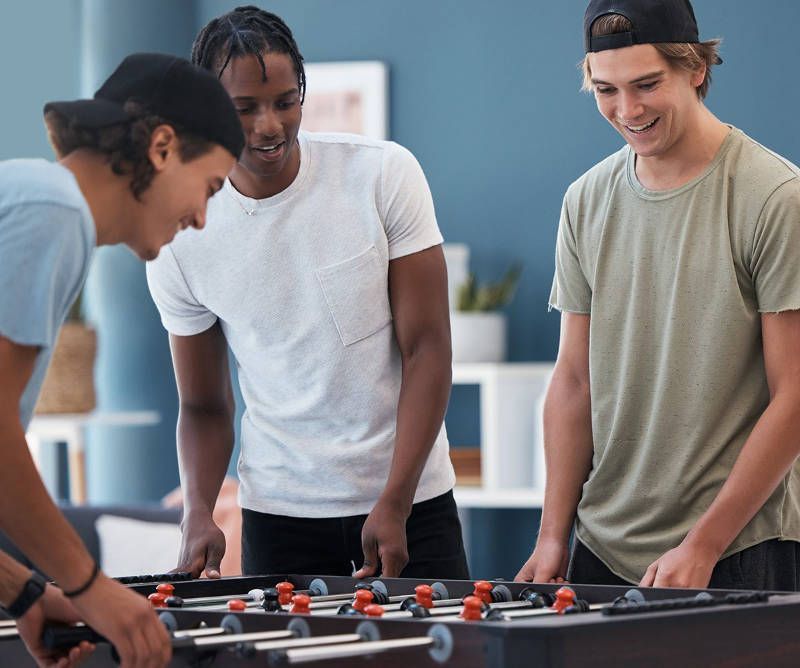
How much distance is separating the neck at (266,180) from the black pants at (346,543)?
22.7 inches

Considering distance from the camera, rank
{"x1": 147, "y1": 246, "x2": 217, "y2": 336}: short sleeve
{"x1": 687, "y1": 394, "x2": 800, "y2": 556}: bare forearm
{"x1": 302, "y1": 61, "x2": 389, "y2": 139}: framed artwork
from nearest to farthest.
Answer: {"x1": 687, "y1": 394, "x2": 800, "y2": 556}: bare forearm → {"x1": 147, "y1": 246, "x2": 217, "y2": 336}: short sleeve → {"x1": 302, "y1": 61, "x2": 389, "y2": 139}: framed artwork

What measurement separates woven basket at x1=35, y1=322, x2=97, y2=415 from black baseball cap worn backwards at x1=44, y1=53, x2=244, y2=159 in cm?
352

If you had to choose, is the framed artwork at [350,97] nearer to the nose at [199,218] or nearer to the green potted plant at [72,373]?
the green potted plant at [72,373]

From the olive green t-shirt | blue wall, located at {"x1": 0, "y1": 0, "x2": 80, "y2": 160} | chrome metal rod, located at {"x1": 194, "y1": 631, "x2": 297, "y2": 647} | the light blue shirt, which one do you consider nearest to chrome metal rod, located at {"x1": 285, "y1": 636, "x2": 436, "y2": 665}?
chrome metal rod, located at {"x1": 194, "y1": 631, "x2": 297, "y2": 647}

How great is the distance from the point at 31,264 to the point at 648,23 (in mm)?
1092

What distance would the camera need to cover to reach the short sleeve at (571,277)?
2393 mm

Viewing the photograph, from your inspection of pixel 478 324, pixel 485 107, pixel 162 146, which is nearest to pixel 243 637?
pixel 162 146

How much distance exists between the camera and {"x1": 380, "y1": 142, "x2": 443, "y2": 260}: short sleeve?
2449 mm

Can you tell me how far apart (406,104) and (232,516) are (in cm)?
167

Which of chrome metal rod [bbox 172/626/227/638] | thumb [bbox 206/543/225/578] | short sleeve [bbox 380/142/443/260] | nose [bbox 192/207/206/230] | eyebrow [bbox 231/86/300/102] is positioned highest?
eyebrow [bbox 231/86/300/102]

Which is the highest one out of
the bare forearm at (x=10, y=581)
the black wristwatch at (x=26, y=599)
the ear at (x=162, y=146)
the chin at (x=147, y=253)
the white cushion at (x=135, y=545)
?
the ear at (x=162, y=146)

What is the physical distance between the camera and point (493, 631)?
1612mm

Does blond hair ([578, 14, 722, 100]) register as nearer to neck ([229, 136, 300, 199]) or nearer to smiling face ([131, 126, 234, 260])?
neck ([229, 136, 300, 199])

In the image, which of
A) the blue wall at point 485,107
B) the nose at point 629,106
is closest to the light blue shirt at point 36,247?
the nose at point 629,106
